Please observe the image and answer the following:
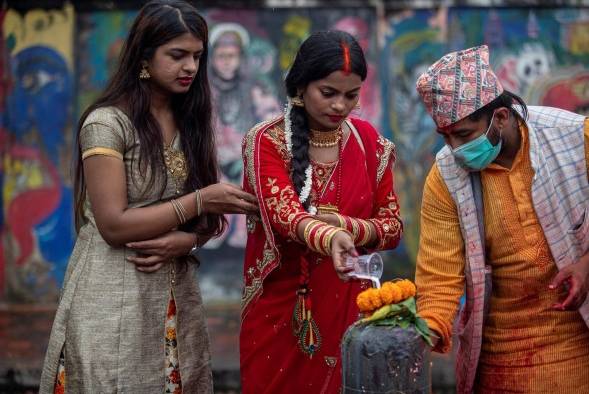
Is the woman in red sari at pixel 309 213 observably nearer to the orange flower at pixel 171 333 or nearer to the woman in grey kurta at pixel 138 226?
the woman in grey kurta at pixel 138 226

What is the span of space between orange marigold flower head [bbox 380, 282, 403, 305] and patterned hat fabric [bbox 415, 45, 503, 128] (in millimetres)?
747

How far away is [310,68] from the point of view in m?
4.13

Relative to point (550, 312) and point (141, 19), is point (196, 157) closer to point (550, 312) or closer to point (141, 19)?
point (141, 19)

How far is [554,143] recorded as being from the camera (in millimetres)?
3992

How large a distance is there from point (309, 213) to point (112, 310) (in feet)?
2.86

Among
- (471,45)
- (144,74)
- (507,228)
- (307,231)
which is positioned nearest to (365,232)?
(307,231)

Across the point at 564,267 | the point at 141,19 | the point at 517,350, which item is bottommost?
the point at 517,350

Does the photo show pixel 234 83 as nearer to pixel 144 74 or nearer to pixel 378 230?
pixel 144 74

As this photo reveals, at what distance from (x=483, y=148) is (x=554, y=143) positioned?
316mm

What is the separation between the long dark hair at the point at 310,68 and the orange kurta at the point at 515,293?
553 mm

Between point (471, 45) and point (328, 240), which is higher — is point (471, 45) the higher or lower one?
the higher one

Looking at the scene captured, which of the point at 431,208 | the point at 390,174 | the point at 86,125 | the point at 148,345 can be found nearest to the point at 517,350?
the point at 431,208

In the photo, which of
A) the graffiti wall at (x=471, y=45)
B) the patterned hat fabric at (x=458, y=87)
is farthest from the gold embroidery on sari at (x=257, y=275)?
the graffiti wall at (x=471, y=45)

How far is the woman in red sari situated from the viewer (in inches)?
164
